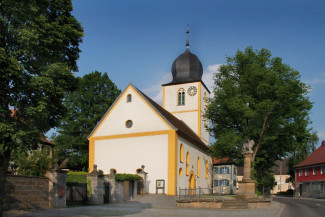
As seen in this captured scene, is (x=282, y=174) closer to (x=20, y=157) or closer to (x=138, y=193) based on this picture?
(x=138, y=193)

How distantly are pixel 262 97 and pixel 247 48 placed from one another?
16.0 feet

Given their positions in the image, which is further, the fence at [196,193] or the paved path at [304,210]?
the fence at [196,193]

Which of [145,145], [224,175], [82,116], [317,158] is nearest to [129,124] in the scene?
[145,145]

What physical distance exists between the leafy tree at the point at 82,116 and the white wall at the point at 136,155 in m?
6.91

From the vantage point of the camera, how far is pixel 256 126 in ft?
104

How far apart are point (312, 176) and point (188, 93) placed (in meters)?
23.5

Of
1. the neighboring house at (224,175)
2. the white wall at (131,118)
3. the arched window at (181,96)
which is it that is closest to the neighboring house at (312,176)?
the neighboring house at (224,175)

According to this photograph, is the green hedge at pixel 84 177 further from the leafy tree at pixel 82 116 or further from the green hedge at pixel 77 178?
the leafy tree at pixel 82 116

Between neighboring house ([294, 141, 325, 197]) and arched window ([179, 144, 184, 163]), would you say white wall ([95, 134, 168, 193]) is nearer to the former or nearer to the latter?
arched window ([179, 144, 184, 163])

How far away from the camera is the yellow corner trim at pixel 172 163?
99.5ft

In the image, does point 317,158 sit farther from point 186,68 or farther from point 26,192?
point 26,192

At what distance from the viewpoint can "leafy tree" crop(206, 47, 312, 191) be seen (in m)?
30.1

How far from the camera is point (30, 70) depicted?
973 centimetres

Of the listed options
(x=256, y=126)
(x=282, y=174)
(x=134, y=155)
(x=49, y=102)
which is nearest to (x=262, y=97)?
(x=256, y=126)
